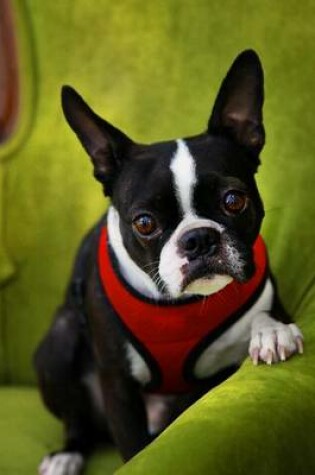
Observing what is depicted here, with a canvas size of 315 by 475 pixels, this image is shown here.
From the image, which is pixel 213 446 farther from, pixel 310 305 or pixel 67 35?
pixel 67 35

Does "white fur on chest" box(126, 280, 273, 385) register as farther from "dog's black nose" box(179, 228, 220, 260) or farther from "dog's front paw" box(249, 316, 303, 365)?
"dog's black nose" box(179, 228, 220, 260)

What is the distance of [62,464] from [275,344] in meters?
0.46

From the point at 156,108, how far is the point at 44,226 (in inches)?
12.7

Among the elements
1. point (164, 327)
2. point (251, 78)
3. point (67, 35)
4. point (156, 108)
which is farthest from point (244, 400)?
point (67, 35)

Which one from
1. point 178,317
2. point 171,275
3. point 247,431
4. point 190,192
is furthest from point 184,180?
point 247,431

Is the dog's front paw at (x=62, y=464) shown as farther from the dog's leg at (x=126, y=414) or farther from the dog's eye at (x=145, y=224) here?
the dog's eye at (x=145, y=224)

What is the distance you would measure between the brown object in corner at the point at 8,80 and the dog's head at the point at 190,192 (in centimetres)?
47

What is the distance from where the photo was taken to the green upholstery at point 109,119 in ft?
6.45

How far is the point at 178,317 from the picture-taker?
173 centimetres

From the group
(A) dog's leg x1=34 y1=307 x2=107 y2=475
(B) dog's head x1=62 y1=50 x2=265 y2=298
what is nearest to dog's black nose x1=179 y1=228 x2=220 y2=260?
(B) dog's head x1=62 y1=50 x2=265 y2=298

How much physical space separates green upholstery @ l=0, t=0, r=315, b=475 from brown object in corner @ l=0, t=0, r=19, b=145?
0.03m

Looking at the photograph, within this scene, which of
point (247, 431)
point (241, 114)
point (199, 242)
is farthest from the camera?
point (241, 114)

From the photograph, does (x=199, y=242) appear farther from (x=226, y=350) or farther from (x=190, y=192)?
(x=226, y=350)

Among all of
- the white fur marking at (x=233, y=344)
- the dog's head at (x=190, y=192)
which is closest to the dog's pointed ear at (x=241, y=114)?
the dog's head at (x=190, y=192)
